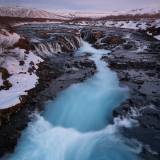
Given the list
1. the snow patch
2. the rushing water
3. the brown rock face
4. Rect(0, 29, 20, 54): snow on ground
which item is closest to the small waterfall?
the brown rock face

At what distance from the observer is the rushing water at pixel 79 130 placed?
11773 millimetres

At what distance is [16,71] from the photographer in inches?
834

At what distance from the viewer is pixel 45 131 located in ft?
45.0

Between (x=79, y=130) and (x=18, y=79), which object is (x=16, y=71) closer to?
(x=18, y=79)

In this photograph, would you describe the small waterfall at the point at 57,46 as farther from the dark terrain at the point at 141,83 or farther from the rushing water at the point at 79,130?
the rushing water at the point at 79,130

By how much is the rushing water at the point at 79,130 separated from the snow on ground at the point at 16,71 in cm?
224

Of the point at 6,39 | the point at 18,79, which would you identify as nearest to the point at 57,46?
the point at 6,39

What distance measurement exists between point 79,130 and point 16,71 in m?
9.40

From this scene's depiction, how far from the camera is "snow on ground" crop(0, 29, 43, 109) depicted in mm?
16388

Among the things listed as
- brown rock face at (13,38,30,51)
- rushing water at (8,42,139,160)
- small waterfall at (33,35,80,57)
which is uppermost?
rushing water at (8,42,139,160)

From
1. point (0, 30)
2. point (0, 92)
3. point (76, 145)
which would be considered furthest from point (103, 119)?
point (0, 30)

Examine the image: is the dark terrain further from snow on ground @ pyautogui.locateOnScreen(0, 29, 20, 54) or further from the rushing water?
snow on ground @ pyautogui.locateOnScreen(0, 29, 20, 54)

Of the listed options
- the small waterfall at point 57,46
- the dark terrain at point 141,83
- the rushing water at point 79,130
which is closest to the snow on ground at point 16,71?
the rushing water at point 79,130

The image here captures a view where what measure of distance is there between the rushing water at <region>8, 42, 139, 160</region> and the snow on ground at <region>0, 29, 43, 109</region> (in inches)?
88.3
